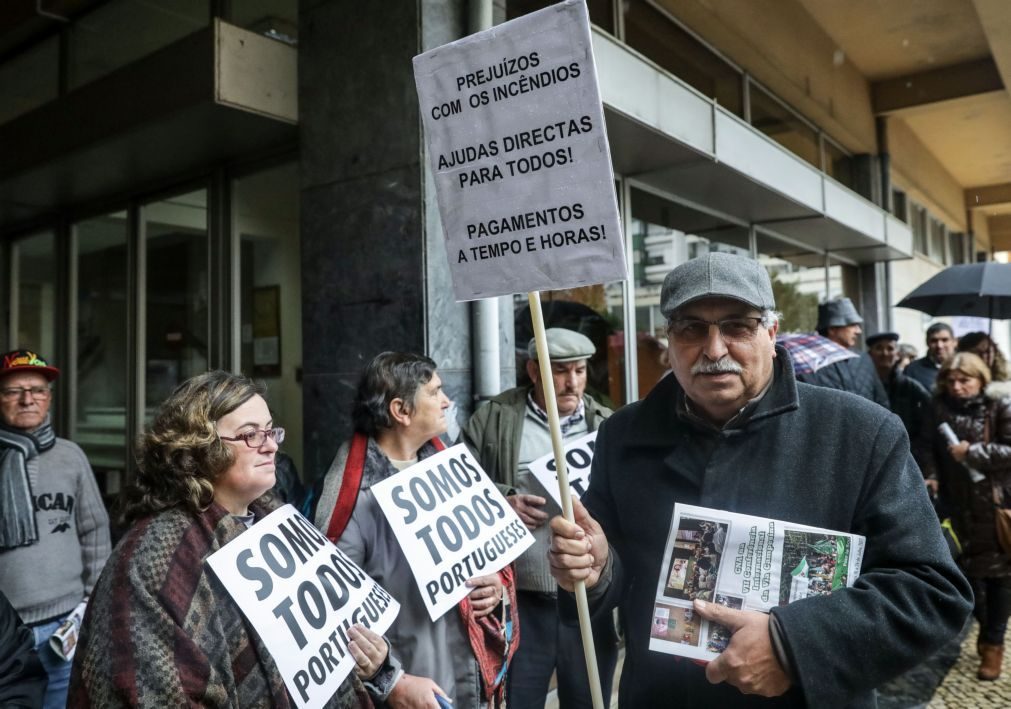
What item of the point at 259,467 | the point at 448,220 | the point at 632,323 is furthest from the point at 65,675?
the point at 632,323

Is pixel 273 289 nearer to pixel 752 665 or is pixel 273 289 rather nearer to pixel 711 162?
pixel 711 162

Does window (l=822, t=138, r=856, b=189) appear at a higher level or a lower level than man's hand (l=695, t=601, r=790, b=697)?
higher

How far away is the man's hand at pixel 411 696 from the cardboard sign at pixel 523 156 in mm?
1206

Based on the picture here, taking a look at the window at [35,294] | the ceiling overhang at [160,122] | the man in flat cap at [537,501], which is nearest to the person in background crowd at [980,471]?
the man in flat cap at [537,501]

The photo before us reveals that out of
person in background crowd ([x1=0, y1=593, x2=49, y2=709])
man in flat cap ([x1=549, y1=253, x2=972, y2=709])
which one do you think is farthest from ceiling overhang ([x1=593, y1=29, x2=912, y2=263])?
person in background crowd ([x1=0, y1=593, x2=49, y2=709])

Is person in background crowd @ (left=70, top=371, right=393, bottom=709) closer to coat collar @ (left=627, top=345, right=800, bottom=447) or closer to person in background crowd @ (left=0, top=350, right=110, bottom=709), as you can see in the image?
coat collar @ (left=627, top=345, right=800, bottom=447)

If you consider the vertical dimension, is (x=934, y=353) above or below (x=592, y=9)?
below

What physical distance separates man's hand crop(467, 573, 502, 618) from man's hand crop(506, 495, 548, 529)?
0.52 metres

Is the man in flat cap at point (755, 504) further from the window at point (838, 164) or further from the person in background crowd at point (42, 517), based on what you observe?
the window at point (838, 164)

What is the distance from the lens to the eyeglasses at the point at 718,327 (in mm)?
1869

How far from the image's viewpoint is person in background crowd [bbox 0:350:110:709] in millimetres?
3381

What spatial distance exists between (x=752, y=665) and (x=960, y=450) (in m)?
4.37

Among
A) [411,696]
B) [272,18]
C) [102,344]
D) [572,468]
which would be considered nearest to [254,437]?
[411,696]

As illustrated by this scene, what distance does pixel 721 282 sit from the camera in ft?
6.01
